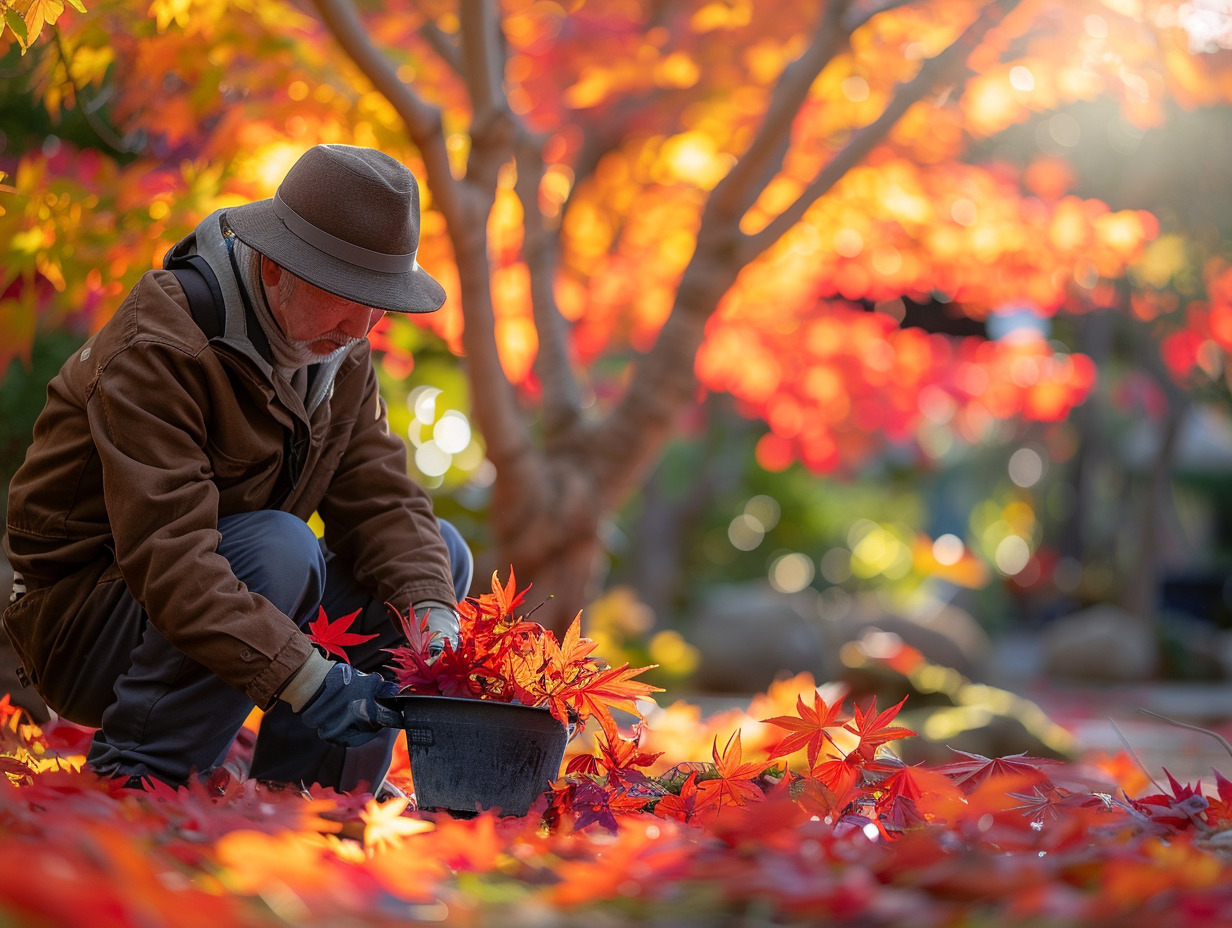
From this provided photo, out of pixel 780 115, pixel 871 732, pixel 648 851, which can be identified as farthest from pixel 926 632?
pixel 648 851

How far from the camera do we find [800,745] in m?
2.12

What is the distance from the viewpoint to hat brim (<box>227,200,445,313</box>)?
2148mm

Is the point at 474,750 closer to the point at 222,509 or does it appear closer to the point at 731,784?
the point at 731,784

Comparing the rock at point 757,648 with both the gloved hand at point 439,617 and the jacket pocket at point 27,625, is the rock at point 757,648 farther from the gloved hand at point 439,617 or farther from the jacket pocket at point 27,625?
the jacket pocket at point 27,625

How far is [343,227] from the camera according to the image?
7.20 feet

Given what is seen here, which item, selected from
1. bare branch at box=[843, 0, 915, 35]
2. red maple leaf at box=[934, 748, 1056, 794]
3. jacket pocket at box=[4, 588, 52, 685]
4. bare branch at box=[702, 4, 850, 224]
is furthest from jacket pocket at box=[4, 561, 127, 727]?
bare branch at box=[843, 0, 915, 35]

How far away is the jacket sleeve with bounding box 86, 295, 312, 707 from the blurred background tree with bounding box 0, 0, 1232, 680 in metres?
0.75

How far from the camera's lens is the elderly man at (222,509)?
2066 millimetres

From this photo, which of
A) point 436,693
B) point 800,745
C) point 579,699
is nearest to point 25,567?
point 436,693

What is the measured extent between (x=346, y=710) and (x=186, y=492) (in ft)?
1.57

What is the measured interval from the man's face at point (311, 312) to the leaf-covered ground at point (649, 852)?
32.8 inches

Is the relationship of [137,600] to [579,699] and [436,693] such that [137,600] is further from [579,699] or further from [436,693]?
[579,699]

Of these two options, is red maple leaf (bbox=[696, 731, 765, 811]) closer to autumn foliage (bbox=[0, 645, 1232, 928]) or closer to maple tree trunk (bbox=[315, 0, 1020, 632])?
autumn foliage (bbox=[0, 645, 1232, 928])

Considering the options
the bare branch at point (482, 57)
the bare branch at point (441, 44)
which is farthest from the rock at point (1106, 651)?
the bare branch at point (482, 57)
